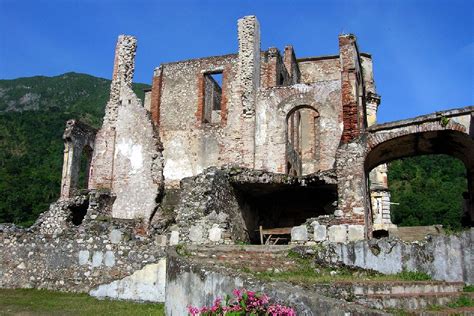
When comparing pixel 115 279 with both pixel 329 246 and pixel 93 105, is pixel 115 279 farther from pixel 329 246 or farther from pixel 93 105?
pixel 93 105

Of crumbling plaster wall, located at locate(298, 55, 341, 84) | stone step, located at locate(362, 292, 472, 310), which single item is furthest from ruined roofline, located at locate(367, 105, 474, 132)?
crumbling plaster wall, located at locate(298, 55, 341, 84)

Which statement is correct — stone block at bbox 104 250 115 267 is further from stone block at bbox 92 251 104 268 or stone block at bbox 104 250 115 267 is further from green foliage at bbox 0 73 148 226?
green foliage at bbox 0 73 148 226

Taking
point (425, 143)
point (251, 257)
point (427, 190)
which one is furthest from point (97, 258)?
point (427, 190)

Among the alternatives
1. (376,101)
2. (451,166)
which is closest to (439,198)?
(451,166)

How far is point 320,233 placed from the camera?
50.9ft

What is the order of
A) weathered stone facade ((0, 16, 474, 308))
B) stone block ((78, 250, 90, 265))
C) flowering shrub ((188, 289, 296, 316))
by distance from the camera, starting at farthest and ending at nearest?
stone block ((78, 250, 90, 265))
weathered stone facade ((0, 16, 474, 308))
flowering shrub ((188, 289, 296, 316))

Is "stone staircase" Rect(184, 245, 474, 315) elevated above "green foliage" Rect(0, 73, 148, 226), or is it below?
below

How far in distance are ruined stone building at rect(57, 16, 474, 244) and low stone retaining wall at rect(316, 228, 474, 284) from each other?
294 cm

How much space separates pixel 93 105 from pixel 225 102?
51.3 metres

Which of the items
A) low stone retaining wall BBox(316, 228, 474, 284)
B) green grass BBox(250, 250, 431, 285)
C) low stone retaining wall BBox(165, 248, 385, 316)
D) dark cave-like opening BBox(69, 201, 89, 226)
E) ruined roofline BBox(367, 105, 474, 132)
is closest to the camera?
low stone retaining wall BBox(165, 248, 385, 316)

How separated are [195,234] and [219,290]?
7313 millimetres

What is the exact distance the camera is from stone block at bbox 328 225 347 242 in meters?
15.7

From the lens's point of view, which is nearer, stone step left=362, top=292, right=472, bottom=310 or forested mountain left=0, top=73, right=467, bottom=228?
stone step left=362, top=292, right=472, bottom=310

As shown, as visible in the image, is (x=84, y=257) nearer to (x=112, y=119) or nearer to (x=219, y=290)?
(x=219, y=290)
